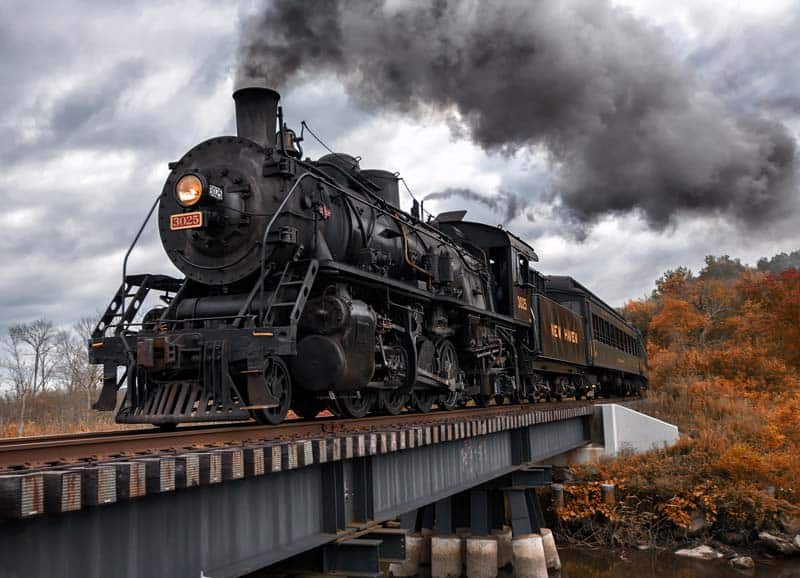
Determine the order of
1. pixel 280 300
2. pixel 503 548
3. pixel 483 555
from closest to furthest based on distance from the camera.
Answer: pixel 280 300 → pixel 483 555 → pixel 503 548

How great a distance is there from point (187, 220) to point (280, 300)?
1.43 m

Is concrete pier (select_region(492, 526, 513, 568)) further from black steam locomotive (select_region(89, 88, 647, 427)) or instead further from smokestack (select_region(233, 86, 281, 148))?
smokestack (select_region(233, 86, 281, 148))

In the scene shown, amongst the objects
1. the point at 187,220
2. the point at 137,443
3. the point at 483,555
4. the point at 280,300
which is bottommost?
the point at 483,555

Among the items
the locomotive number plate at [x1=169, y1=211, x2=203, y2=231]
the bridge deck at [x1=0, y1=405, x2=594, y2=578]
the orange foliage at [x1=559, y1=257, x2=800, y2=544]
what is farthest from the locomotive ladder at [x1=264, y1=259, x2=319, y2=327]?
the orange foliage at [x1=559, y1=257, x2=800, y2=544]

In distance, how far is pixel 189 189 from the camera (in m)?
8.10

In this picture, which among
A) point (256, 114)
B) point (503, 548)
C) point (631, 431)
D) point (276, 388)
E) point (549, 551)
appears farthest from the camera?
point (631, 431)

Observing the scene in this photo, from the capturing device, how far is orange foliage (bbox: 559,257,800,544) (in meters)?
20.5

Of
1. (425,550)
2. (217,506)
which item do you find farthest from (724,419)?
(217,506)

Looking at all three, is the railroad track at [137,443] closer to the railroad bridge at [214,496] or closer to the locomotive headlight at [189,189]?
the railroad bridge at [214,496]

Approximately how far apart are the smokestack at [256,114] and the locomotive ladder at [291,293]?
1697 mm

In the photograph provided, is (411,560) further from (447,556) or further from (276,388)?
(276,388)

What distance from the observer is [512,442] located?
13.4 metres

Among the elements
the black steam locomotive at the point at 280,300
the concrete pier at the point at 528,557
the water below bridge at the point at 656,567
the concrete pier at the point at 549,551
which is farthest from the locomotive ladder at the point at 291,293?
the water below bridge at the point at 656,567

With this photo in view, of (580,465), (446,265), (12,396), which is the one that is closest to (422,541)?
(580,465)
